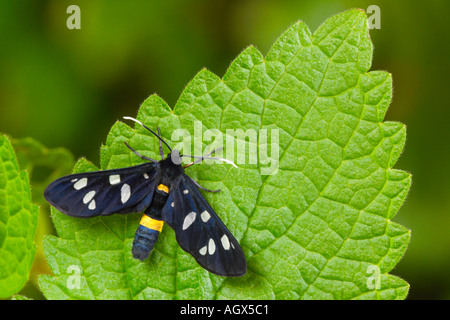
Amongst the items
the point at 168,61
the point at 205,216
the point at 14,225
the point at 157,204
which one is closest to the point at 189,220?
the point at 205,216

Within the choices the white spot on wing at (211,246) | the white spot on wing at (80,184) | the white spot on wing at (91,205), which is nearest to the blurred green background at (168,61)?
the white spot on wing at (80,184)

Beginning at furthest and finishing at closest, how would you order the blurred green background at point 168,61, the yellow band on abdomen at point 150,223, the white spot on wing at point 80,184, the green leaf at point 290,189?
1. the blurred green background at point 168,61
2. the white spot on wing at point 80,184
3. the yellow band on abdomen at point 150,223
4. the green leaf at point 290,189

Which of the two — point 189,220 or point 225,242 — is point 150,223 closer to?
point 189,220

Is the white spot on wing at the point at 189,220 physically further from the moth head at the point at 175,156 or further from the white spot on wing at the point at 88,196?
the white spot on wing at the point at 88,196

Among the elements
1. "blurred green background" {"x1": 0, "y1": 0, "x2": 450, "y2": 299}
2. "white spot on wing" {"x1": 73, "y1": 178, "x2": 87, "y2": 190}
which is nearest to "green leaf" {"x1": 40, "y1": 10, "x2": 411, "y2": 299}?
"white spot on wing" {"x1": 73, "y1": 178, "x2": 87, "y2": 190}

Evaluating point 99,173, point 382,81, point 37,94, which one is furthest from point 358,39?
point 37,94

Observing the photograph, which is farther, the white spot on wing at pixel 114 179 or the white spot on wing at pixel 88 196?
the white spot on wing at pixel 114 179

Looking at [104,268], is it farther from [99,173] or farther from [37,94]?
[37,94]
